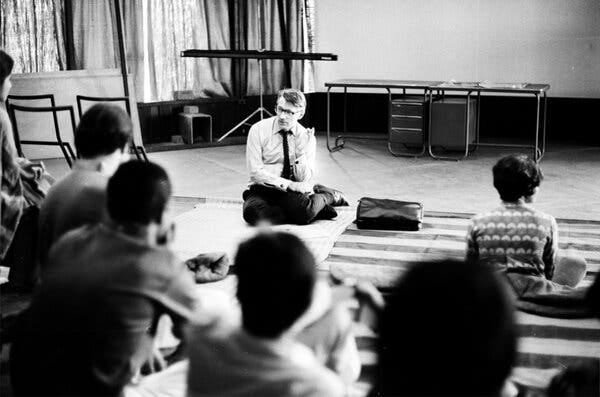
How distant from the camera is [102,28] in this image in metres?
8.83

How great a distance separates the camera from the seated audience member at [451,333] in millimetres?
1449

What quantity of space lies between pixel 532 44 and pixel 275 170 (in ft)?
16.9

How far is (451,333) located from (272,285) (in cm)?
46

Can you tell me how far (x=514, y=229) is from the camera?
145 inches

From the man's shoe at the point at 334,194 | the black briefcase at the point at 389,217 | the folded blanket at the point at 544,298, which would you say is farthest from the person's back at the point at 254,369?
the man's shoe at the point at 334,194

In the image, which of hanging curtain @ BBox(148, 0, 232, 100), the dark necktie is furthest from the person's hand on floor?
hanging curtain @ BBox(148, 0, 232, 100)

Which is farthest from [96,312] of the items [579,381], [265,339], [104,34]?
[104,34]

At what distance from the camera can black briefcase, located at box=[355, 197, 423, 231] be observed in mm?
5496

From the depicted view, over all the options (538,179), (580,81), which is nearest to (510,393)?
(538,179)

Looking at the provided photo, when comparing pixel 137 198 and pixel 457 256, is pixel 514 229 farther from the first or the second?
pixel 137 198

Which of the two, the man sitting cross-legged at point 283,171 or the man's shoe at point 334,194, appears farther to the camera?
the man's shoe at point 334,194

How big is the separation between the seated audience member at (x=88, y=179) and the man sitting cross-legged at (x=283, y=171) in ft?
7.26

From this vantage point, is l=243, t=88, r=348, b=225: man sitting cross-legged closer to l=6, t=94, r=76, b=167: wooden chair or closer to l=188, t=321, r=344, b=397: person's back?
l=6, t=94, r=76, b=167: wooden chair

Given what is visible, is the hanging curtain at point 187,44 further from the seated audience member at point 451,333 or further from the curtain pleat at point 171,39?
the seated audience member at point 451,333
